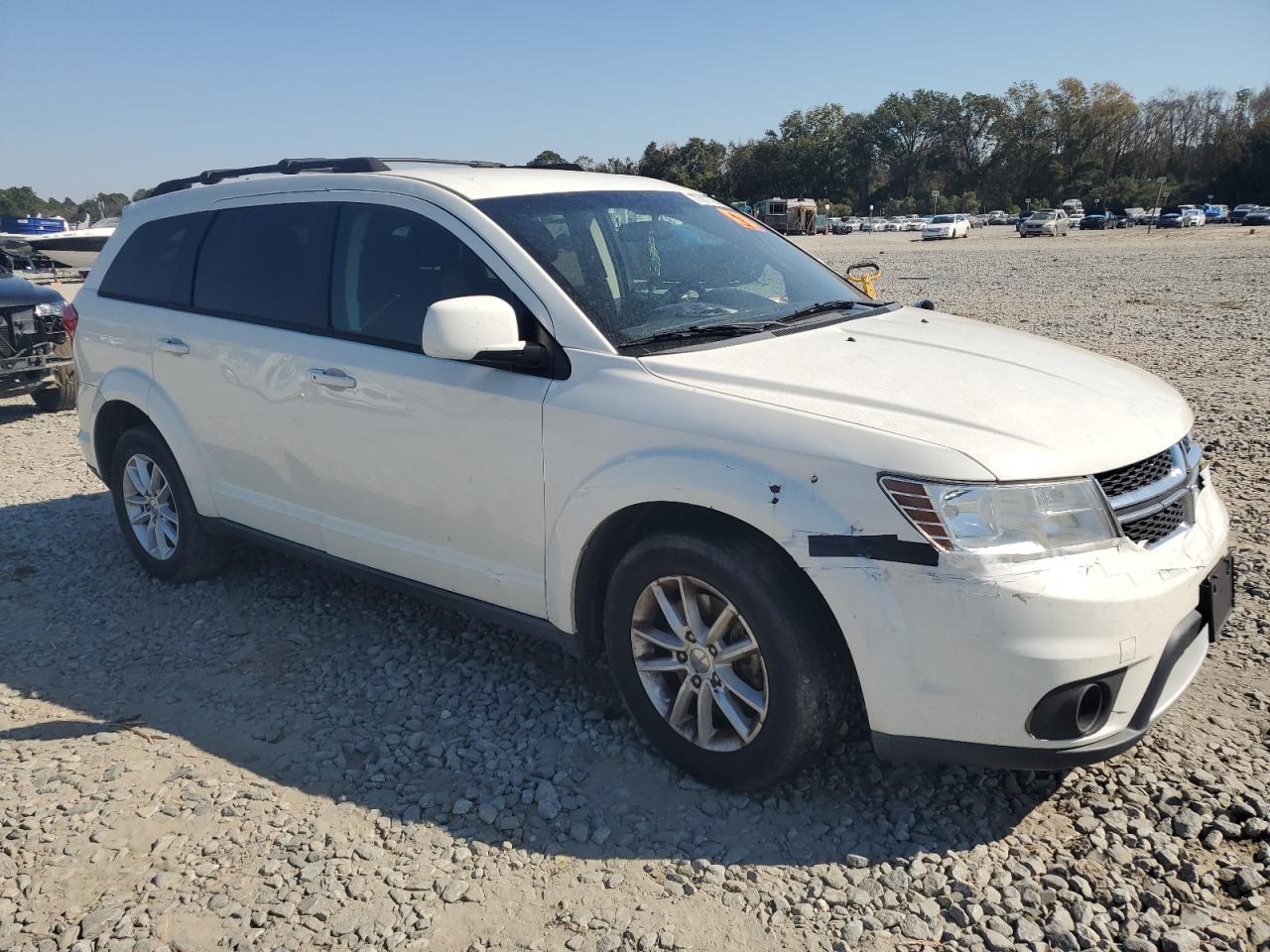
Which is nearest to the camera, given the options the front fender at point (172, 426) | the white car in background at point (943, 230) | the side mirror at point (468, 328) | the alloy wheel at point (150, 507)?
the side mirror at point (468, 328)

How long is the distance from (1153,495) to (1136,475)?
3.3 inches

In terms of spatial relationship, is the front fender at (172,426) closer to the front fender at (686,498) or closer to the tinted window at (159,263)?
the tinted window at (159,263)

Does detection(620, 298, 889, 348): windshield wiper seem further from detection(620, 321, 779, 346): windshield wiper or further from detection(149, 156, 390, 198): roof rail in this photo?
detection(149, 156, 390, 198): roof rail

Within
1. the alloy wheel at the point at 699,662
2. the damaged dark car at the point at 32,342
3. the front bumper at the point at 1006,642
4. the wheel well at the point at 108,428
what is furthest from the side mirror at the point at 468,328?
the damaged dark car at the point at 32,342

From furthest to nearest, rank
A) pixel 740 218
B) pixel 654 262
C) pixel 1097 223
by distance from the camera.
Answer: pixel 1097 223
pixel 740 218
pixel 654 262

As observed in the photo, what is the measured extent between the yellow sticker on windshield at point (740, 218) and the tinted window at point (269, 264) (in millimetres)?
1697

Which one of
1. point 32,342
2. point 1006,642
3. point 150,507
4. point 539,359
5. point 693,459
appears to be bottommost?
point 150,507

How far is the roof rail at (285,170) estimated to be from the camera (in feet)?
14.1

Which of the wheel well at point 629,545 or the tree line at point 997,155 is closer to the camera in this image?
the wheel well at point 629,545

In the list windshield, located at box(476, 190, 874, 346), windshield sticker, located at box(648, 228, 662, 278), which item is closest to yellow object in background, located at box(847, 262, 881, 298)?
windshield, located at box(476, 190, 874, 346)

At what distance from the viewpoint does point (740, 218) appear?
4566mm

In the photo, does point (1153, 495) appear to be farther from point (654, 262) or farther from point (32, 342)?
point (32, 342)

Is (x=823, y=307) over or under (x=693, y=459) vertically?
over

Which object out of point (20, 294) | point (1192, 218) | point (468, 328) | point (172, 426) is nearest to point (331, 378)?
point (468, 328)
